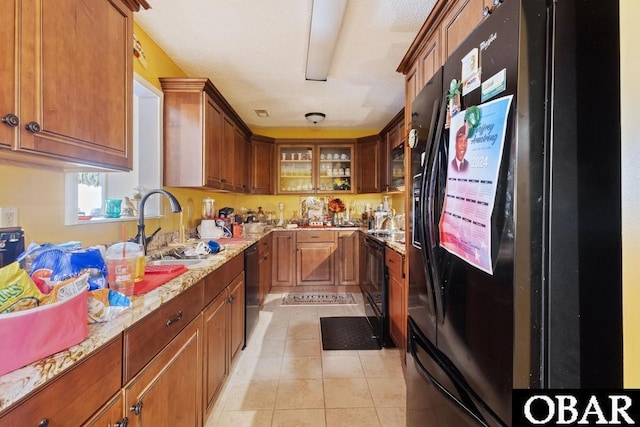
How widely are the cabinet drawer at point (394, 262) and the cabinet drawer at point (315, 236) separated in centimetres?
156

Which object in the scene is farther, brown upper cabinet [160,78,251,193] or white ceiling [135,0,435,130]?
brown upper cabinet [160,78,251,193]

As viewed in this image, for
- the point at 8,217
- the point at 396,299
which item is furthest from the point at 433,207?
the point at 8,217

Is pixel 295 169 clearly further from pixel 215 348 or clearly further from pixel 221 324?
pixel 215 348

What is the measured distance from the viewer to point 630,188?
66cm

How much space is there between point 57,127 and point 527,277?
4.86ft

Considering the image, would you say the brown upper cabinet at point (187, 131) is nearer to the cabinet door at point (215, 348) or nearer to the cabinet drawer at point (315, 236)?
the cabinet door at point (215, 348)

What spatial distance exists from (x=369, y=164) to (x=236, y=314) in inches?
115

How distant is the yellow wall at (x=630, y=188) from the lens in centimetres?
65

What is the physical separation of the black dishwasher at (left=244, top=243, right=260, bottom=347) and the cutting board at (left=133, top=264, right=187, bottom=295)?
942 millimetres

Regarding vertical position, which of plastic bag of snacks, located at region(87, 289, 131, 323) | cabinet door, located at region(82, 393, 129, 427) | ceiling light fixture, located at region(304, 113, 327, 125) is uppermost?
ceiling light fixture, located at region(304, 113, 327, 125)

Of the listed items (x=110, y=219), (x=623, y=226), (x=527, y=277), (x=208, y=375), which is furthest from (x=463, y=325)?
(x=110, y=219)

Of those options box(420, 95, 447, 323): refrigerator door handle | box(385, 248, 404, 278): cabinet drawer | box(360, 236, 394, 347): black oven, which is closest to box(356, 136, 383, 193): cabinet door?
box(360, 236, 394, 347): black oven

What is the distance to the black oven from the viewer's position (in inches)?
93.9

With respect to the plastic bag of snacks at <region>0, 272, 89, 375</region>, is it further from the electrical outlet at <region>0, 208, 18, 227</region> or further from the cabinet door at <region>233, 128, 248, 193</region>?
the cabinet door at <region>233, 128, 248, 193</region>
